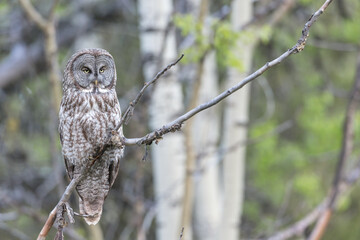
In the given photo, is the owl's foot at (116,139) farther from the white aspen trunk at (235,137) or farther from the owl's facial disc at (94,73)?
the white aspen trunk at (235,137)

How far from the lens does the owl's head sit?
4133mm

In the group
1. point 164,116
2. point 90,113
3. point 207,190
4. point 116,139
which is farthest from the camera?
point 207,190

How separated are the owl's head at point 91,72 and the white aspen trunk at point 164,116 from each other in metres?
2.71

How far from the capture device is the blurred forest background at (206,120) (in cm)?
708

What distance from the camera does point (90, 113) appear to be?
4.04 meters

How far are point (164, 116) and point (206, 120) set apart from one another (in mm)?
458

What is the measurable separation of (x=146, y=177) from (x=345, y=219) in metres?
3.07

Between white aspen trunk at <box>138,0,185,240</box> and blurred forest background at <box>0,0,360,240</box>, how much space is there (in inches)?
0.5

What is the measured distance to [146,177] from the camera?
990 cm

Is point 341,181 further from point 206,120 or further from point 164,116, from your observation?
point 164,116

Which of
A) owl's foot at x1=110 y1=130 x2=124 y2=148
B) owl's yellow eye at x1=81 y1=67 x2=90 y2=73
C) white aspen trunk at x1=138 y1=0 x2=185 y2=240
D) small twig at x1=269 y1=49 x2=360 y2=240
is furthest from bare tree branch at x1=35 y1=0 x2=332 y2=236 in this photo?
white aspen trunk at x1=138 y1=0 x2=185 y2=240

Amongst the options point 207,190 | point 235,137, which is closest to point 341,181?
point 235,137

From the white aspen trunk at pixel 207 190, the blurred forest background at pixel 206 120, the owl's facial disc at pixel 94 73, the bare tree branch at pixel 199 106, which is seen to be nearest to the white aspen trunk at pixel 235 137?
the blurred forest background at pixel 206 120

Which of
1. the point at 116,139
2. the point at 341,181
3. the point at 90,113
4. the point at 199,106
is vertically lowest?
the point at 199,106
